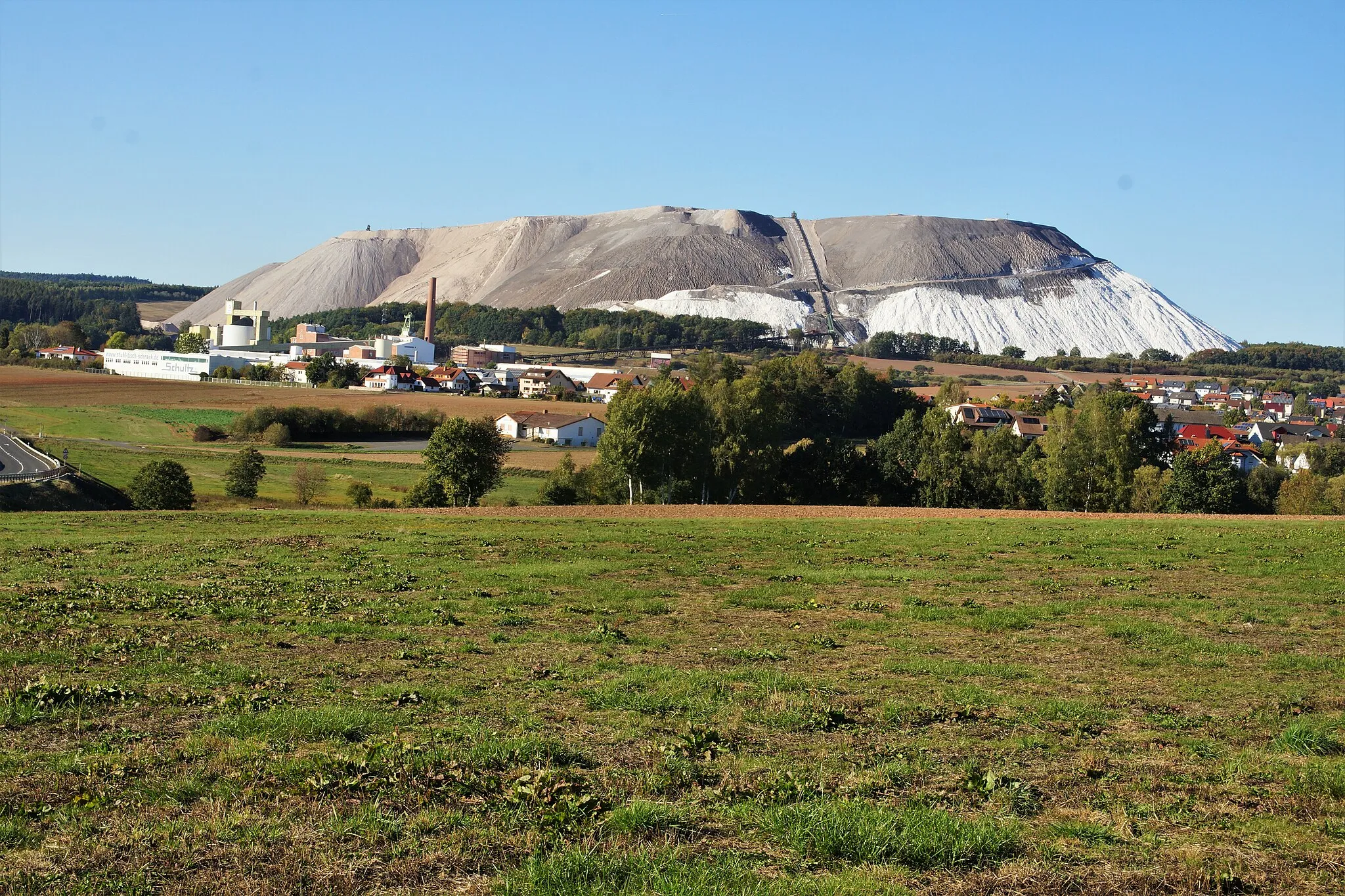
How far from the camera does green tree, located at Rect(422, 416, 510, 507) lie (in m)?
57.7

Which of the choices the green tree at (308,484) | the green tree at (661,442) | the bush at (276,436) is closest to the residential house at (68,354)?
the bush at (276,436)

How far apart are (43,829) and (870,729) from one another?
6.74 metres

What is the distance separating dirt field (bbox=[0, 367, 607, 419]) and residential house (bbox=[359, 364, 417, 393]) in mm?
12034

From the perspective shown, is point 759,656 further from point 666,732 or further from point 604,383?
point 604,383

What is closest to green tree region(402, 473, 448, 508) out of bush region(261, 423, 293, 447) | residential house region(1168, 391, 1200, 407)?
bush region(261, 423, 293, 447)

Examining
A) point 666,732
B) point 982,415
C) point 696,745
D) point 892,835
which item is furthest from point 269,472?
point 982,415

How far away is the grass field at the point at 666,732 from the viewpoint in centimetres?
711

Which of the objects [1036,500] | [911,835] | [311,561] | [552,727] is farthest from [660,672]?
[1036,500]

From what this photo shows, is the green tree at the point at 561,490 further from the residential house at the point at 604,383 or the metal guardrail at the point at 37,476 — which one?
the residential house at the point at 604,383

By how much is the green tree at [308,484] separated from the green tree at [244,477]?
226 cm

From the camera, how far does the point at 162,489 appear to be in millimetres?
55062

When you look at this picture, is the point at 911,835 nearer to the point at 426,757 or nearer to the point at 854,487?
the point at 426,757

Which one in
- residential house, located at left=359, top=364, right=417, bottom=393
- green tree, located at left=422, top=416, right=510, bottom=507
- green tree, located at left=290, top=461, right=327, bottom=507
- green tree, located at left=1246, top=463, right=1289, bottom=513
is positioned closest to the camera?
green tree, located at left=422, top=416, right=510, bottom=507

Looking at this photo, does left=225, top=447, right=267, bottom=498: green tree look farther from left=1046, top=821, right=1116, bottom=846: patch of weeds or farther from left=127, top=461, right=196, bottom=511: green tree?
left=1046, top=821, right=1116, bottom=846: patch of weeds
